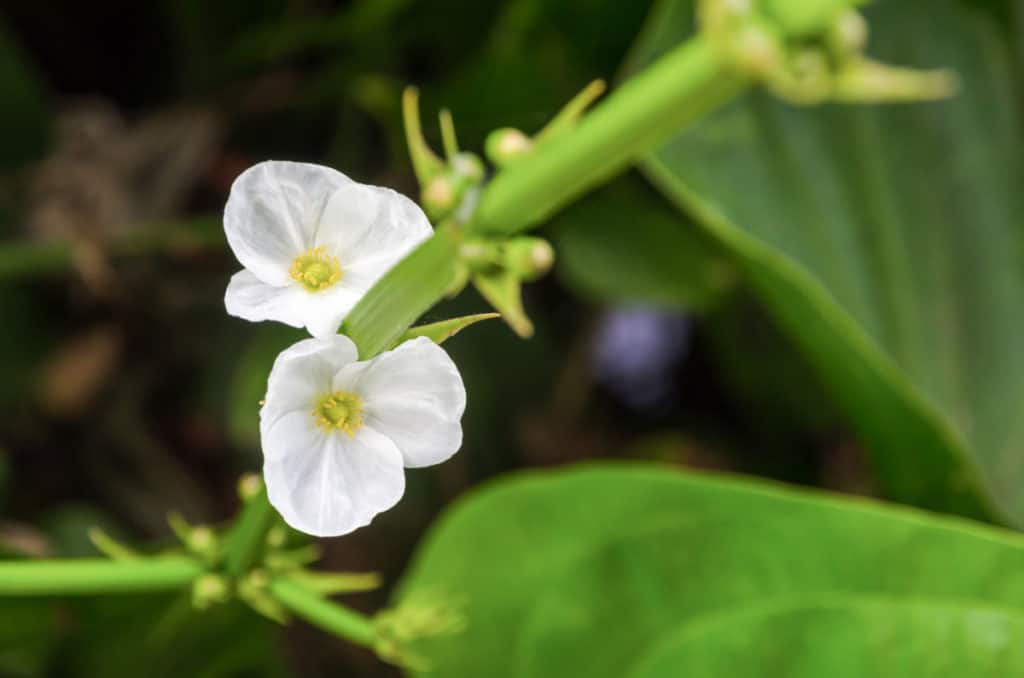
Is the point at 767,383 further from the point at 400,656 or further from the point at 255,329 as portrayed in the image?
the point at 400,656

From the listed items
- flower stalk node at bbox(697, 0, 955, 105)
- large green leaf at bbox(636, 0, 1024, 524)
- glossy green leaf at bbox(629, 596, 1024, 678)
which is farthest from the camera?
large green leaf at bbox(636, 0, 1024, 524)

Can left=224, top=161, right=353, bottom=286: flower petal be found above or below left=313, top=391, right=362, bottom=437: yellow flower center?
above

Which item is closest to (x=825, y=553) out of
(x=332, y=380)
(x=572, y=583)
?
(x=572, y=583)

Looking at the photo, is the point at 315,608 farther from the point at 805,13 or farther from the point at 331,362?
the point at 805,13

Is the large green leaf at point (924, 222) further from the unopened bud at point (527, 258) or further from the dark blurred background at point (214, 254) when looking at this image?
the unopened bud at point (527, 258)

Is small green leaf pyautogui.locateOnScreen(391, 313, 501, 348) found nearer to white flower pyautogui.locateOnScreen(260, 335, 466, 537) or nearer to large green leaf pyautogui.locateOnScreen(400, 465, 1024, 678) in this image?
white flower pyautogui.locateOnScreen(260, 335, 466, 537)

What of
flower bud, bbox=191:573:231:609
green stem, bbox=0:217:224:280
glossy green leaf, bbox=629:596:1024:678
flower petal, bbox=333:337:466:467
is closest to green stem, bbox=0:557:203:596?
flower bud, bbox=191:573:231:609

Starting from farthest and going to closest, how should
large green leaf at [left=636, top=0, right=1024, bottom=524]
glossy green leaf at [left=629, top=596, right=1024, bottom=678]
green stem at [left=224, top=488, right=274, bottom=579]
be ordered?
large green leaf at [left=636, top=0, right=1024, bottom=524], glossy green leaf at [left=629, top=596, right=1024, bottom=678], green stem at [left=224, top=488, right=274, bottom=579]
